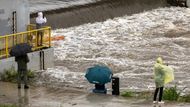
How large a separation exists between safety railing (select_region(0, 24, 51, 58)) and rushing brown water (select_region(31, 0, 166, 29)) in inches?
338

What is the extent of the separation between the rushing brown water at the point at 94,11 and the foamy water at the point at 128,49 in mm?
593

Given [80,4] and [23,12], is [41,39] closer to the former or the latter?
[23,12]

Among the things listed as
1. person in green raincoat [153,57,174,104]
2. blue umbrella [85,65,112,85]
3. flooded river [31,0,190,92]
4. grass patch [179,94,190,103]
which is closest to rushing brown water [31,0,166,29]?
flooded river [31,0,190,92]

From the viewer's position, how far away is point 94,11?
3444cm

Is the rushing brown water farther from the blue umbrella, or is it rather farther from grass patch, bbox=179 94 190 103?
grass patch, bbox=179 94 190 103

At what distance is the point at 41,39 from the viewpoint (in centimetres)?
1959

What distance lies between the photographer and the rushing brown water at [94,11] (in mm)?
31289

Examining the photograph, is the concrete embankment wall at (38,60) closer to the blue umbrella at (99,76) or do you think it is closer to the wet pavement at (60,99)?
the wet pavement at (60,99)

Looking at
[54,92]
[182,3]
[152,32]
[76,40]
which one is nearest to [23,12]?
[54,92]

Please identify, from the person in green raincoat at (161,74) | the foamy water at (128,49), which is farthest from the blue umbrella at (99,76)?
the foamy water at (128,49)

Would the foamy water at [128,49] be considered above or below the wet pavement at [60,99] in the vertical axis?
above

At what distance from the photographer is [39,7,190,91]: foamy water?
64.7ft

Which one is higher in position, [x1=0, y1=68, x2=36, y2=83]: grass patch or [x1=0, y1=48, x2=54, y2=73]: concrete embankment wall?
[x1=0, y1=48, x2=54, y2=73]: concrete embankment wall

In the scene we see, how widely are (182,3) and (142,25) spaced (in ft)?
30.5
